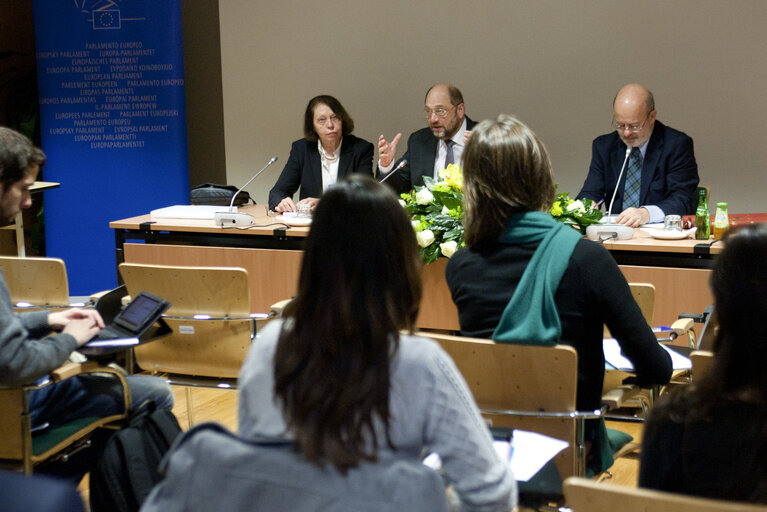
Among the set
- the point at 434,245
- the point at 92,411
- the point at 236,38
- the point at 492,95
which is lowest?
the point at 92,411

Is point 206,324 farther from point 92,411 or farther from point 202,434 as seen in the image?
point 202,434

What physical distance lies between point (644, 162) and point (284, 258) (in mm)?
1911

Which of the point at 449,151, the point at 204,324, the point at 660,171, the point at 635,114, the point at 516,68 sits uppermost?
the point at 516,68

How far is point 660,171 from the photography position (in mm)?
4258

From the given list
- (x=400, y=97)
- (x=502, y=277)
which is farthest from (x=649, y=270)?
(x=400, y=97)

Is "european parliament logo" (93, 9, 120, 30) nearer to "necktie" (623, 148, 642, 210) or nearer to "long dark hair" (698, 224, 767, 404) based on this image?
"necktie" (623, 148, 642, 210)

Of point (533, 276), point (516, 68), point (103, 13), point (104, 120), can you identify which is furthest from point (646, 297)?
point (103, 13)

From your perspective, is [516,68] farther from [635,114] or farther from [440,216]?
[440,216]

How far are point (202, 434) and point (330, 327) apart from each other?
22 centimetres

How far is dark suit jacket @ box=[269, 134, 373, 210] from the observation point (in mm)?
4953

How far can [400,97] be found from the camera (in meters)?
5.86

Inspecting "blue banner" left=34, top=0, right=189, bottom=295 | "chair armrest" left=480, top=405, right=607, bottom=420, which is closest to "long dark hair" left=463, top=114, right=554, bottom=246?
"chair armrest" left=480, top=405, right=607, bottom=420

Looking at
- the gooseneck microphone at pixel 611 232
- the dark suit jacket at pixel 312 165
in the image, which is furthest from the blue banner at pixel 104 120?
the gooseneck microphone at pixel 611 232

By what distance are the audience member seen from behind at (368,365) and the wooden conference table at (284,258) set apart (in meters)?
2.15
